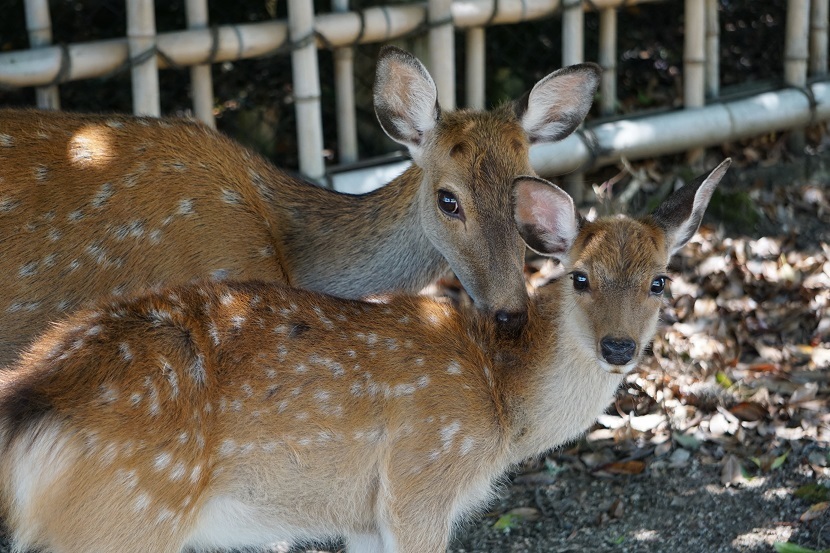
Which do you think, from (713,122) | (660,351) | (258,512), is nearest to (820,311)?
(660,351)

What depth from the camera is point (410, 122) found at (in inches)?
197

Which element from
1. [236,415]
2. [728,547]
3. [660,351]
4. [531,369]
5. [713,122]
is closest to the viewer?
[236,415]

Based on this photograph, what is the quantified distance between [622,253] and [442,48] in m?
2.79

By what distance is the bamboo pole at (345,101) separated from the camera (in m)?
6.59

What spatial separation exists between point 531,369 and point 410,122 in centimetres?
130

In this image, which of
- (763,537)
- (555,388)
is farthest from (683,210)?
(763,537)

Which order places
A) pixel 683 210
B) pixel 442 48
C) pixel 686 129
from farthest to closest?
pixel 686 129, pixel 442 48, pixel 683 210

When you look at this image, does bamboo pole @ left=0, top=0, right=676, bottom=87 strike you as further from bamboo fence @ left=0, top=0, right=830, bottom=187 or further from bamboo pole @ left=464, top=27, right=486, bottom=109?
bamboo pole @ left=464, top=27, right=486, bottom=109

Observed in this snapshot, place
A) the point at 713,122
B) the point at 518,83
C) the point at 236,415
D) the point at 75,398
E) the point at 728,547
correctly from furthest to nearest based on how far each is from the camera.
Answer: the point at 518,83, the point at 713,122, the point at 728,547, the point at 236,415, the point at 75,398

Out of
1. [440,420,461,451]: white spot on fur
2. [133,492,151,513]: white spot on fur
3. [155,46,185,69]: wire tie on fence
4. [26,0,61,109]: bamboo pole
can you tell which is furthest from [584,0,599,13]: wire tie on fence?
[133,492,151,513]: white spot on fur

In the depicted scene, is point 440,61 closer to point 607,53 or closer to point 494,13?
point 494,13

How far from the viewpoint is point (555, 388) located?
4.27m

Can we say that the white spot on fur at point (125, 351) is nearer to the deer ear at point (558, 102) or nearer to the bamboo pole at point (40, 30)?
the deer ear at point (558, 102)

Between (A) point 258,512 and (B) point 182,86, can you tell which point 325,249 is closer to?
(A) point 258,512
